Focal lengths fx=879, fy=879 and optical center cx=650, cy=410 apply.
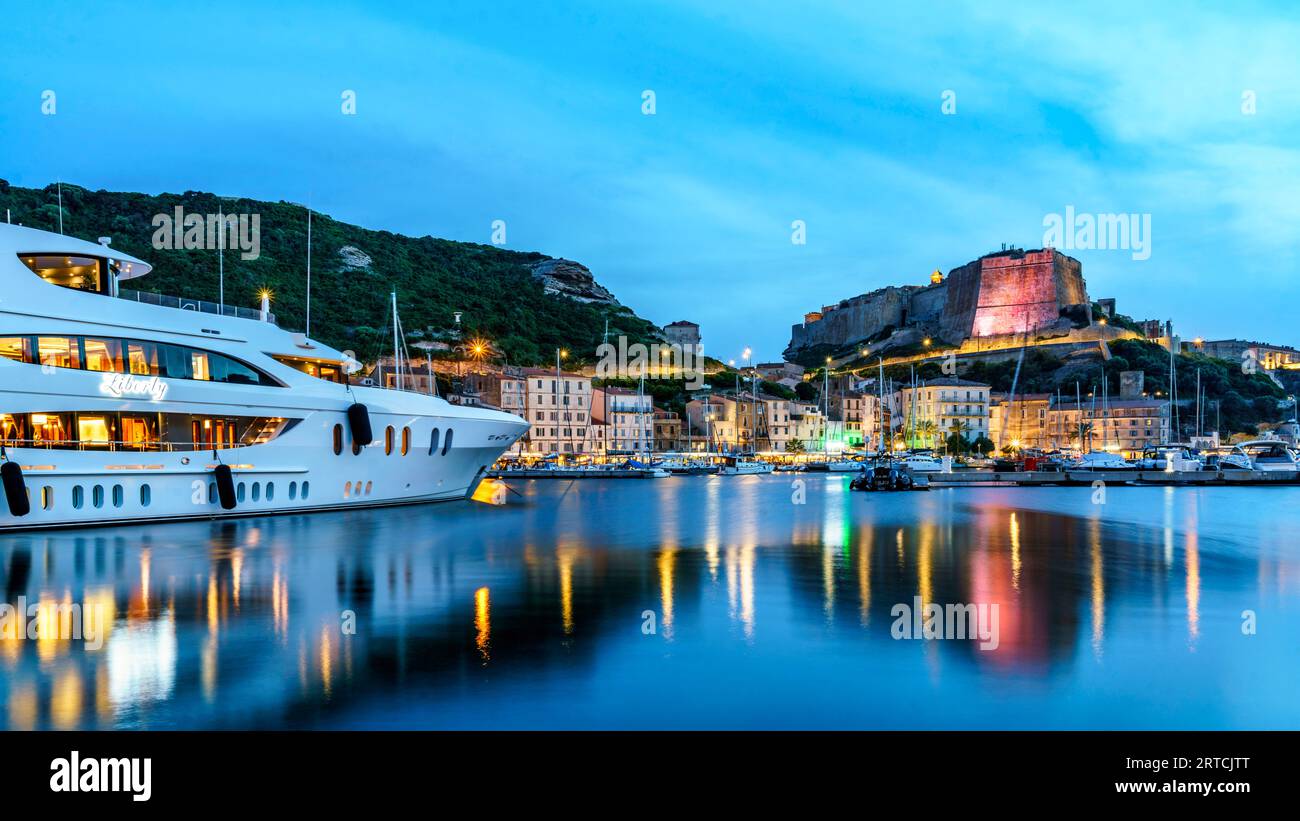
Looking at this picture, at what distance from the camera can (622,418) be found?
91.6 metres

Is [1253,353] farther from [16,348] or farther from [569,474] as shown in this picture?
[16,348]

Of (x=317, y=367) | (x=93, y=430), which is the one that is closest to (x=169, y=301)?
(x=93, y=430)

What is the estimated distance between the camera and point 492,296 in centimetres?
13338

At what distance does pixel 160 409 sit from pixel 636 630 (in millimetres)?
17484

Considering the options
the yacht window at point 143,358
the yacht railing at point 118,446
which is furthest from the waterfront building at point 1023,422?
the yacht window at point 143,358

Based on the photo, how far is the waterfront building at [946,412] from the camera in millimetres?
97250

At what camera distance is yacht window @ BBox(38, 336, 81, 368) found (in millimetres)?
21531

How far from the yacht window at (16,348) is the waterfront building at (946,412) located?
85830 mm

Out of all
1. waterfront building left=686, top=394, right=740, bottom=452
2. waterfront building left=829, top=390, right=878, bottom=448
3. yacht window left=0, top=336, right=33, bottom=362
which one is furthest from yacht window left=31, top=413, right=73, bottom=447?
waterfront building left=829, top=390, right=878, bottom=448

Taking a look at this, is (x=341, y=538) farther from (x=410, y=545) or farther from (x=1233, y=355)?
(x=1233, y=355)

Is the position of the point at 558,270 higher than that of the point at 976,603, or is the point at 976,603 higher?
the point at 558,270

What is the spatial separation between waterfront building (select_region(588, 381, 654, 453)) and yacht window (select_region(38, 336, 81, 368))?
6765 centimetres
